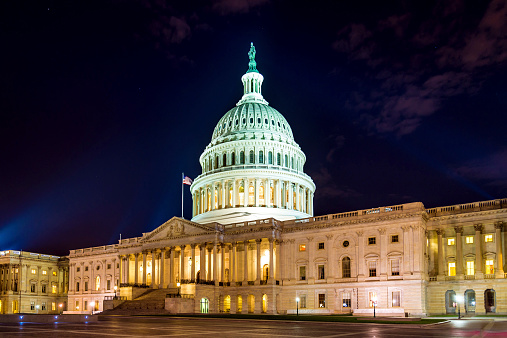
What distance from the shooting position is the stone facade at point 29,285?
420 ft

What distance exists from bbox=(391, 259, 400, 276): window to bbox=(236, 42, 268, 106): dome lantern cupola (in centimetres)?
6556

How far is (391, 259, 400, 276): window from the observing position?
80.6m

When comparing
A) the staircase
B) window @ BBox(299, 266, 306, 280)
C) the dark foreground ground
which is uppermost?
window @ BBox(299, 266, 306, 280)

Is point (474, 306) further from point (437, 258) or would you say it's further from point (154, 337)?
point (154, 337)

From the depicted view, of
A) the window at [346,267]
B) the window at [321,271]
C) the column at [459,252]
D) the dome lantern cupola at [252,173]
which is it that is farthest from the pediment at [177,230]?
the column at [459,252]

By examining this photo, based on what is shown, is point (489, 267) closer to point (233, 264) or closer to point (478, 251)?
point (478, 251)

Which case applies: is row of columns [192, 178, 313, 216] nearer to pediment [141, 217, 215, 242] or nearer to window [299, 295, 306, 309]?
pediment [141, 217, 215, 242]

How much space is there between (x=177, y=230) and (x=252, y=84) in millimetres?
52037

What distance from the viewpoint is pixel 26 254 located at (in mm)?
131625

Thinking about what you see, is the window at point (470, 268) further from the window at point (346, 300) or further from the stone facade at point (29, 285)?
the stone facade at point (29, 285)

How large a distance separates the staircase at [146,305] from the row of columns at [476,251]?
4094cm

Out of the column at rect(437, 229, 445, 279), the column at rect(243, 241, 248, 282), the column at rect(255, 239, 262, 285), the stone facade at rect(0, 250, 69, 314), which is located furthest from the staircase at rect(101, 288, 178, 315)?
Result: the stone facade at rect(0, 250, 69, 314)

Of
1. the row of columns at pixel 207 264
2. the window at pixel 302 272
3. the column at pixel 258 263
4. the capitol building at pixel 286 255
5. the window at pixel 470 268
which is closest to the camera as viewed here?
the capitol building at pixel 286 255

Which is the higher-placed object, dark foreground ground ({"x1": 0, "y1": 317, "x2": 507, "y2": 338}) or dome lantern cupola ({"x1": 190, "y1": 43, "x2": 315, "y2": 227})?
dome lantern cupola ({"x1": 190, "y1": 43, "x2": 315, "y2": 227})
